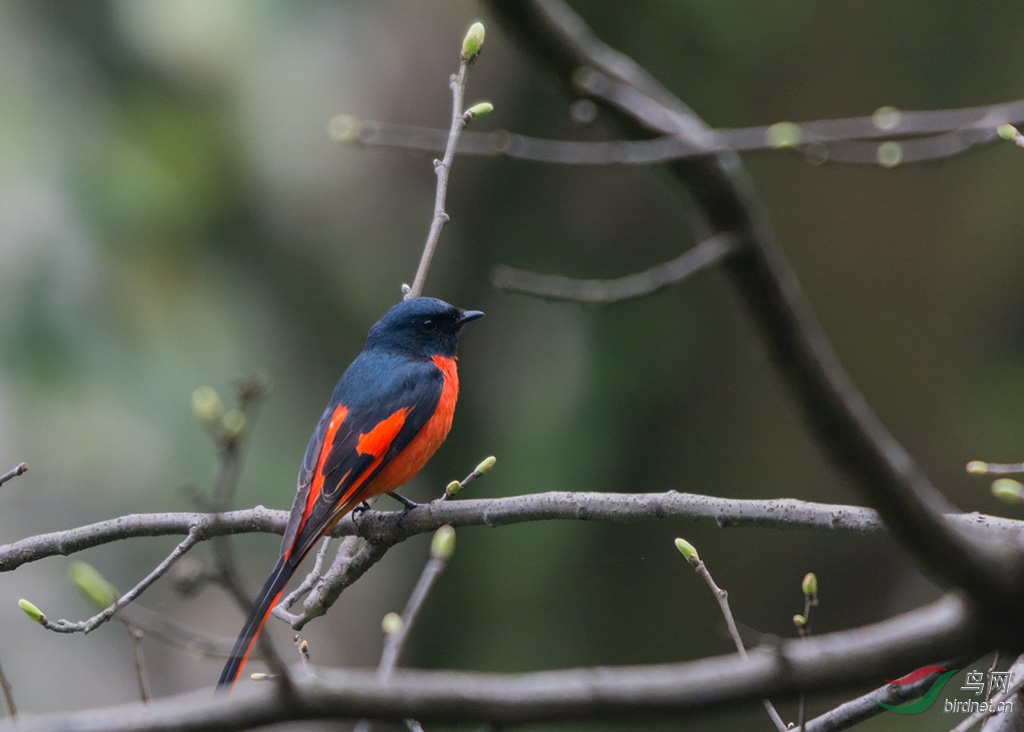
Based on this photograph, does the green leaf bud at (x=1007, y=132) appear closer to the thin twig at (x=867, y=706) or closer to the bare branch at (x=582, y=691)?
the thin twig at (x=867, y=706)

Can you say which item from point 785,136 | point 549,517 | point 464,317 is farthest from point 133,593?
point 464,317

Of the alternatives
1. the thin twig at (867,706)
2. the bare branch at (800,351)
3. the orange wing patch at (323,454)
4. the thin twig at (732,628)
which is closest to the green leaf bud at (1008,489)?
the thin twig at (867,706)

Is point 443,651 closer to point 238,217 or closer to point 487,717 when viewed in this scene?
point 238,217

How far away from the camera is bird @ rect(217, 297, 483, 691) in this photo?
345cm

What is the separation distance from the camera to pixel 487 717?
45.5 inches

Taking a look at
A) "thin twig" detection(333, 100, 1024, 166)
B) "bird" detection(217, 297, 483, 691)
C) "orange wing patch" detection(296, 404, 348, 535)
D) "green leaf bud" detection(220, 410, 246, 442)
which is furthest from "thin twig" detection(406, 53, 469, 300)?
"green leaf bud" detection(220, 410, 246, 442)

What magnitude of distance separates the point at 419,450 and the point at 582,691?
2956 mm

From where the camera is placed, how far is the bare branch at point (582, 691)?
1.15m

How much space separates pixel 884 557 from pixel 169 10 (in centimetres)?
590

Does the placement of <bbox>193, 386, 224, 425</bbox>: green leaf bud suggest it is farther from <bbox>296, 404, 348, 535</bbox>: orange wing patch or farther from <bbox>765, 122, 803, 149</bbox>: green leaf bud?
<bbox>296, 404, 348, 535</bbox>: orange wing patch

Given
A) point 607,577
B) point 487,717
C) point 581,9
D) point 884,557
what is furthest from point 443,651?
point 487,717

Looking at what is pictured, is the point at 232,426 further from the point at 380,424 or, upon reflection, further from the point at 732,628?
the point at 380,424

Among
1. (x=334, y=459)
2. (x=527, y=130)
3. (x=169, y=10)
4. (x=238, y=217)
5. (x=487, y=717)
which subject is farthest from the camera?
(x=527, y=130)

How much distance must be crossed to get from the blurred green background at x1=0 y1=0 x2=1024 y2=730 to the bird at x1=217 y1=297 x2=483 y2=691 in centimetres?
264
